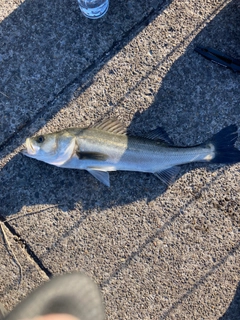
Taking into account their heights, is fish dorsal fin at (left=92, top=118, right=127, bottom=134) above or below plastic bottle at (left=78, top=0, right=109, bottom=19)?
below

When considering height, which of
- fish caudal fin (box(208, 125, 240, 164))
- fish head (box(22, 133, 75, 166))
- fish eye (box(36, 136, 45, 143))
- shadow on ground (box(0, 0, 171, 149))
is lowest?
fish caudal fin (box(208, 125, 240, 164))

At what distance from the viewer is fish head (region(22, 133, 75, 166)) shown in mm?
3285

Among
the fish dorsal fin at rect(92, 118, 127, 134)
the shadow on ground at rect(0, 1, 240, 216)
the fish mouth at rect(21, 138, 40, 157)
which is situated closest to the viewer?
the fish mouth at rect(21, 138, 40, 157)

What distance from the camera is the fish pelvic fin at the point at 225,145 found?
11.4 feet

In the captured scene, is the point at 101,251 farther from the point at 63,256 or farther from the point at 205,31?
the point at 205,31

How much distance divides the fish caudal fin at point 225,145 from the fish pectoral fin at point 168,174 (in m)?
0.37

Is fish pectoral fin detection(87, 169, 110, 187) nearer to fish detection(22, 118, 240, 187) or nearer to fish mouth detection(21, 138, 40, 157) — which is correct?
fish detection(22, 118, 240, 187)

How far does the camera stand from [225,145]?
349cm

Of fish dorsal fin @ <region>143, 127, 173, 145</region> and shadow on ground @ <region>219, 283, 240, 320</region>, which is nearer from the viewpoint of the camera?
fish dorsal fin @ <region>143, 127, 173, 145</region>

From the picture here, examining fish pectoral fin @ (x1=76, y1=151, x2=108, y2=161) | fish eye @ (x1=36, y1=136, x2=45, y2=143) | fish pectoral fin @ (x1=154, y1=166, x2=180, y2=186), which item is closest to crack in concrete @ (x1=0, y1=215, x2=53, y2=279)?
fish eye @ (x1=36, y1=136, x2=45, y2=143)

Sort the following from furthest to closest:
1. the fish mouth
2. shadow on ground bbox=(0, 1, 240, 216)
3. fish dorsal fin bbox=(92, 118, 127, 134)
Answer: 1. shadow on ground bbox=(0, 1, 240, 216)
2. fish dorsal fin bbox=(92, 118, 127, 134)
3. the fish mouth

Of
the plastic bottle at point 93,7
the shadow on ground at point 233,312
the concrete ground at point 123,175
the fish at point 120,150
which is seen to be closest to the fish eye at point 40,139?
the fish at point 120,150

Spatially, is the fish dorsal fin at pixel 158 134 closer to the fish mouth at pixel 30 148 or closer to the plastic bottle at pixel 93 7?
the fish mouth at pixel 30 148

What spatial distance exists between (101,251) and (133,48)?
2122 millimetres
